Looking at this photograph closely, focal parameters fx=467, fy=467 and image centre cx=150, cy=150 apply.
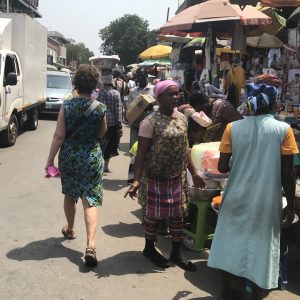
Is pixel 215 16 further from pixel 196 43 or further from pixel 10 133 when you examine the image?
pixel 10 133

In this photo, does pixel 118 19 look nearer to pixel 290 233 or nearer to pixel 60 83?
pixel 60 83

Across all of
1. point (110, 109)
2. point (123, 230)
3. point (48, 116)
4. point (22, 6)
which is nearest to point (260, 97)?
point (123, 230)

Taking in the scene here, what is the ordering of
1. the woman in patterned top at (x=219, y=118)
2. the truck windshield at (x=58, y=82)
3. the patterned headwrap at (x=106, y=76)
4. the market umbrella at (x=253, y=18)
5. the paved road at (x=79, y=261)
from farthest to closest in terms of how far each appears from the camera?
the truck windshield at (x=58, y=82)
the patterned headwrap at (x=106, y=76)
the market umbrella at (x=253, y=18)
the woman in patterned top at (x=219, y=118)
the paved road at (x=79, y=261)

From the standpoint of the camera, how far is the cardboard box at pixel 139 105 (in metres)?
5.76

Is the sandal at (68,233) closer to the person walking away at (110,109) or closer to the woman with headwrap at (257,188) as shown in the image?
the woman with headwrap at (257,188)

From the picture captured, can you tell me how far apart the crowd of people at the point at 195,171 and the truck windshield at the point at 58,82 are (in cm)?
1193

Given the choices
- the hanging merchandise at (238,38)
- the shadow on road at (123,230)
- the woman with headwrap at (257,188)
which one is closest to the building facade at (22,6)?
the hanging merchandise at (238,38)

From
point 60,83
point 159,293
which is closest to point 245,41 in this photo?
point 159,293

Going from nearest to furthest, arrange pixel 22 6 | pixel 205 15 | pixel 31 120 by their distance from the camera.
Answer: pixel 205 15
pixel 31 120
pixel 22 6

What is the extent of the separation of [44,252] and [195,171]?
168 cm

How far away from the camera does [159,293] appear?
12.7ft

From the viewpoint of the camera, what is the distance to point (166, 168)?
13.8ft

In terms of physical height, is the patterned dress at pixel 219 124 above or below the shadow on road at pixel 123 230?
above

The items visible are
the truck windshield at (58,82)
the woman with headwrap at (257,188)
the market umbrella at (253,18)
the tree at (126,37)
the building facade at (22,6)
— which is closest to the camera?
the woman with headwrap at (257,188)
